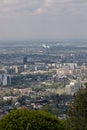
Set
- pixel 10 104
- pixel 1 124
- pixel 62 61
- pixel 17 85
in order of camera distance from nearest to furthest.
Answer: pixel 1 124, pixel 10 104, pixel 17 85, pixel 62 61

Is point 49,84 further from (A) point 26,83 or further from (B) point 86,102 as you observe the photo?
(B) point 86,102

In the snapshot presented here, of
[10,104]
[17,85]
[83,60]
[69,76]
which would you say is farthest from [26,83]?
[83,60]

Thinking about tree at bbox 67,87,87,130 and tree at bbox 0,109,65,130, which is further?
tree at bbox 67,87,87,130

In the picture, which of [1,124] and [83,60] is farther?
[83,60]

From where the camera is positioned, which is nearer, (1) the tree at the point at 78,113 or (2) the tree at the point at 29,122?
(2) the tree at the point at 29,122

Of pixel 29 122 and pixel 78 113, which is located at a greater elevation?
pixel 78 113
